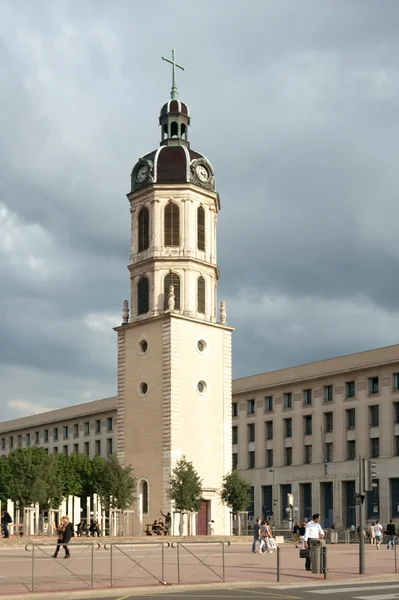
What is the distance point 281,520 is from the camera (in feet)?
318

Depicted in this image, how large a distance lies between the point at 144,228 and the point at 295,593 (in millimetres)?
53593

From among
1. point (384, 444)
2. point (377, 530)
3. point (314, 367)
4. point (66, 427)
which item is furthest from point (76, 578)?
point (66, 427)

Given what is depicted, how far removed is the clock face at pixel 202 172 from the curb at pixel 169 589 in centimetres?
5048

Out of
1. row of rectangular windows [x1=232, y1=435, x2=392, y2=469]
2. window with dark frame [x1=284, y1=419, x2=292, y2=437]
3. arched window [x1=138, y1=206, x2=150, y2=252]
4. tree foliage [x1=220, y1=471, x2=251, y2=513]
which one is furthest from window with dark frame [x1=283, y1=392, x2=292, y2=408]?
arched window [x1=138, y1=206, x2=150, y2=252]

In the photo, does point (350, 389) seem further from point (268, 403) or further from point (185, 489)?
point (185, 489)

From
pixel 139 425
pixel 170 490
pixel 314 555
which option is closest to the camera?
pixel 314 555

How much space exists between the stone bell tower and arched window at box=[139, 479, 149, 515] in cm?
8

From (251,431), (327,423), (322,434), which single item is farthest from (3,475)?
(327,423)

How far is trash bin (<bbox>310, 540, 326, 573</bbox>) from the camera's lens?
2759cm

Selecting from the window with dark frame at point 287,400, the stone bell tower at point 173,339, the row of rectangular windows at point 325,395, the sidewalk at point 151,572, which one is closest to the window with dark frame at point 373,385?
the row of rectangular windows at point 325,395

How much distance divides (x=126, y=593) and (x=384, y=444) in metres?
67.3

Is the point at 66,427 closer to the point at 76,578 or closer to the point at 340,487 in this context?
the point at 340,487

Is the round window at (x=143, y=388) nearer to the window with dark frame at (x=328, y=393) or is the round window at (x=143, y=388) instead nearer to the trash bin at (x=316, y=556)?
the window with dark frame at (x=328, y=393)

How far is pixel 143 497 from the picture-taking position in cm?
6769
